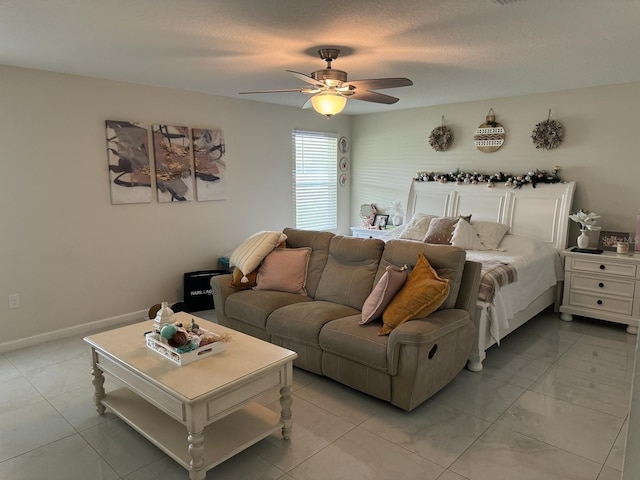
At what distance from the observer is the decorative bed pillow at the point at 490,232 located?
15.1ft

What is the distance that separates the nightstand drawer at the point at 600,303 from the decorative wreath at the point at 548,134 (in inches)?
62.7

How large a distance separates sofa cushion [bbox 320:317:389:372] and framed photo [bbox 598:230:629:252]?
9.63 feet

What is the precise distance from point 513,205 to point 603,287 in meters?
1.25

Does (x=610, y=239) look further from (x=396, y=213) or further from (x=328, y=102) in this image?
(x=328, y=102)

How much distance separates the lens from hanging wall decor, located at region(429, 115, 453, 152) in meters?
5.53

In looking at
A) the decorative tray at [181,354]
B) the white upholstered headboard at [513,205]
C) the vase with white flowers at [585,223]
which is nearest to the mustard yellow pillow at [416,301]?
the decorative tray at [181,354]

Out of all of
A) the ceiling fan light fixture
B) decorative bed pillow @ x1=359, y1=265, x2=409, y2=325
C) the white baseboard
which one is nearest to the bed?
decorative bed pillow @ x1=359, y1=265, x2=409, y2=325

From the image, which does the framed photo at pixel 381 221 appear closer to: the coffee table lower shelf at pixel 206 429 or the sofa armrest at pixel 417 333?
the sofa armrest at pixel 417 333

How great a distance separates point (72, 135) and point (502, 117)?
4552 mm

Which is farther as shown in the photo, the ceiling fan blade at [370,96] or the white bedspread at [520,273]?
the white bedspread at [520,273]

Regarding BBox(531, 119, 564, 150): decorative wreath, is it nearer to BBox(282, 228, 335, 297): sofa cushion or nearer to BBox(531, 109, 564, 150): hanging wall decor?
BBox(531, 109, 564, 150): hanging wall decor

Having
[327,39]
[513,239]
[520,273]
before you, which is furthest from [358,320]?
[513,239]

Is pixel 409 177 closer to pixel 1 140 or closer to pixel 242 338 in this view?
pixel 242 338

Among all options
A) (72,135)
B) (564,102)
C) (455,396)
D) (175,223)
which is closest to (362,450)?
(455,396)
